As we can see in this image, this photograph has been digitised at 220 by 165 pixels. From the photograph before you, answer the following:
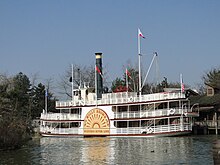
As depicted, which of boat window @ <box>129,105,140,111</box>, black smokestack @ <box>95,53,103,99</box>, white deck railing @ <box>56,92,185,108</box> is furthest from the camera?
black smokestack @ <box>95,53,103,99</box>

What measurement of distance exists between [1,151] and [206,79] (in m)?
59.9

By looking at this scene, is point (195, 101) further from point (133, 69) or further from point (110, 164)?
point (110, 164)

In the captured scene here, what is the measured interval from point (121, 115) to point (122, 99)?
1949 millimetres

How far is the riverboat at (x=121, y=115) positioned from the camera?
1895 inches

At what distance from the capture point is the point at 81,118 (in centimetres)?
5534

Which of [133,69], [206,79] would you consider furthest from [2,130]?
[206,79]

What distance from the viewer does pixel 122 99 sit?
51562mm

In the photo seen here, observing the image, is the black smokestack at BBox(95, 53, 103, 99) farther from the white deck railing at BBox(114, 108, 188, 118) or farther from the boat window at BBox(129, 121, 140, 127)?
the boat window at BBox(129, 121, 140, 127)

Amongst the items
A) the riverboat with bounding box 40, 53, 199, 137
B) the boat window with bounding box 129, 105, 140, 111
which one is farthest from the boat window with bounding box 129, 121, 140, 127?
the boat window with bounding box 129, 105, 140, 111

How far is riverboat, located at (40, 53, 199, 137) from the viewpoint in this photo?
48125 mm

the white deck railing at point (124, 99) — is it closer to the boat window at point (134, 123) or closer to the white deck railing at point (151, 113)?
the white deck railing at point (151, 113)

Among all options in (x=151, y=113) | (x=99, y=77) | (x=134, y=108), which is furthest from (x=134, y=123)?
(x=99, y=77)

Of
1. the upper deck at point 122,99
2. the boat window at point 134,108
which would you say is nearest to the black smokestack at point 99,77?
the upper deck at point 122,99

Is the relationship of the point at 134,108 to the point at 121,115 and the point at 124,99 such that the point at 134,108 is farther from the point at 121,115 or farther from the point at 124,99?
the point at 121,115
